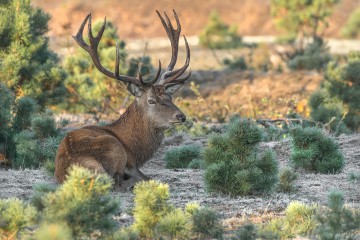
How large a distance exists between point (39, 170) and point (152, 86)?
190 cm

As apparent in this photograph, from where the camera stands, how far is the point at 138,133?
1146cm

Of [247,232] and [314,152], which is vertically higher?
[314,152]

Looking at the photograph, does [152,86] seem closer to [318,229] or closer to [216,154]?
[216,154]

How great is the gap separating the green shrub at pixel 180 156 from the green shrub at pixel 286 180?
9.20ft

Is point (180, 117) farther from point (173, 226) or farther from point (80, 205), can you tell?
point (80, 205)

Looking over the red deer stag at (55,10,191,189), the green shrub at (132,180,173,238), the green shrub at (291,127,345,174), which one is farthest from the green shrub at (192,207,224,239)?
the green shrub at (291,127,345,174)

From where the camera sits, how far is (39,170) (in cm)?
1137

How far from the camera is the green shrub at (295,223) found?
7.56 m

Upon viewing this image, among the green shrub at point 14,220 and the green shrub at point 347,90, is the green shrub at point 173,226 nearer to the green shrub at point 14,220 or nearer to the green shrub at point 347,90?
the green shrub at point 14,220

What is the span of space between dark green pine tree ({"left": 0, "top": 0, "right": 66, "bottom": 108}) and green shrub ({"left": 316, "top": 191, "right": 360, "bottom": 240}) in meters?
8.97

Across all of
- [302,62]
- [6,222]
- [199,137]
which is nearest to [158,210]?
[6,222]

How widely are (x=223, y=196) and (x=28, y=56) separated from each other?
7148 mm

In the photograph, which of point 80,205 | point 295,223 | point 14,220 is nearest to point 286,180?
point 295,223

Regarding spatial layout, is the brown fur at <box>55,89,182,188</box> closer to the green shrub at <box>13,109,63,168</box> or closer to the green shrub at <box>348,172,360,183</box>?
the green shrub at <box>13,109,63,168</box>
